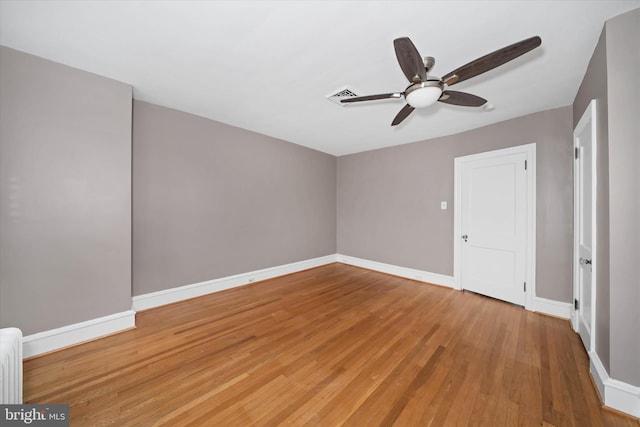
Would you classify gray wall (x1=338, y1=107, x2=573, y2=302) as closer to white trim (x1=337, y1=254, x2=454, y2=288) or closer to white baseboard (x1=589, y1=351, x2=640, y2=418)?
white trim (x1=337, y1=254, x2=454, y2=288)

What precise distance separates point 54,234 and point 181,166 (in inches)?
59.1

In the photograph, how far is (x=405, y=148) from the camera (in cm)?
442

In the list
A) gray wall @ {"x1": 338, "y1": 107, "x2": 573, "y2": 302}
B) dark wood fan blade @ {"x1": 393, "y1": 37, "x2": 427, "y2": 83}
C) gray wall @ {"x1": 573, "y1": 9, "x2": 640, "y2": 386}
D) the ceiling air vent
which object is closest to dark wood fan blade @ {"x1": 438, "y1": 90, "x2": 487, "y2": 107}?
dark wood fan blade @ {"x1": 393, "y1": 37, "x2": 427, "y2": 83}

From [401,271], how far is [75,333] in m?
4.59

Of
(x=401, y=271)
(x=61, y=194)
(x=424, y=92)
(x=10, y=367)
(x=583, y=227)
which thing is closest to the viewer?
(x=10, y=367)

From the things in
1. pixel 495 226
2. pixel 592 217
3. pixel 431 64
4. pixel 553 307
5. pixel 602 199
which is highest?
pixel 431 64

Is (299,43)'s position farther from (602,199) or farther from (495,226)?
(495,226)

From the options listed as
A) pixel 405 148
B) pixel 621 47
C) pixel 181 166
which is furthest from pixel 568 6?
pixel 181 166

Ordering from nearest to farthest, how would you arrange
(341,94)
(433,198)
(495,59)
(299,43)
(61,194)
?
(495,59), (299,43), (61,194), (341,94), (433,198)

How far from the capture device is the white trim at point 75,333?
6.50 feet

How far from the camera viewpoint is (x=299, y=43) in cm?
181

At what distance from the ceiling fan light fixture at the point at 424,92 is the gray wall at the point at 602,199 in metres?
1.22

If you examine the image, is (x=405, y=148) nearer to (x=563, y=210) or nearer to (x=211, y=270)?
(x=563, y=210)

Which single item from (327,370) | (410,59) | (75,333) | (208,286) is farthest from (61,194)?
(410,59)
